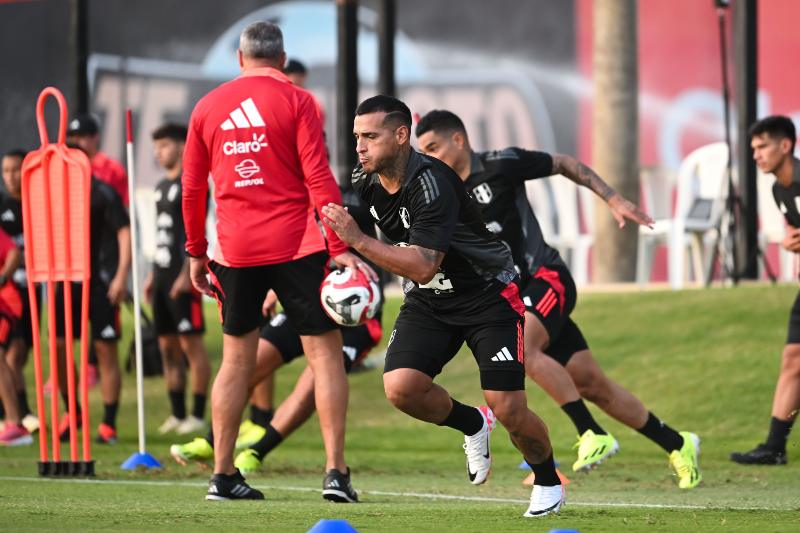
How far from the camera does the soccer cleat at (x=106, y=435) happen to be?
12875 mm

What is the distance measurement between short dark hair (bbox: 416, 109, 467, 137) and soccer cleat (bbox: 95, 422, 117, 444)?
451cm

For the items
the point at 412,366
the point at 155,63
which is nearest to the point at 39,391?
the point at 412,366

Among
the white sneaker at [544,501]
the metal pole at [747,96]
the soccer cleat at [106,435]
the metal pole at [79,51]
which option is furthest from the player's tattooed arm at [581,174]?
the metal pole at [747,96]

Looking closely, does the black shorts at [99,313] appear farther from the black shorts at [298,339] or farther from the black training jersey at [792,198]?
the black training jersey at [792,198]

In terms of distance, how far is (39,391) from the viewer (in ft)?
33.6

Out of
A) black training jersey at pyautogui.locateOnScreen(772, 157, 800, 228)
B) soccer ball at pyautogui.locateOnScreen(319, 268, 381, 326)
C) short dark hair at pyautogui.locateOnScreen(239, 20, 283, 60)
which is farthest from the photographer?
black training jersey at pyautogui.locateOnScreen(772, 157, 800, 228)

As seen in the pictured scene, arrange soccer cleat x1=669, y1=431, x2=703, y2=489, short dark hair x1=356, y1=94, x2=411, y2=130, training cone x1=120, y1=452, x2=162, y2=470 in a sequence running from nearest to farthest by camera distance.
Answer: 1. short dark hair x1=356, y1=94, x2=411, y2=130
2. soccer cleat x1=669, y1=431, x2=703, y2=489
3. training cone x1=120, y1=452, x2=162, y2=470

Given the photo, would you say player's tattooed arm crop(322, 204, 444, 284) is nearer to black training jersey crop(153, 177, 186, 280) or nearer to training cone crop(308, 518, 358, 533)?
training cone crop(308, 518, 358, 533)

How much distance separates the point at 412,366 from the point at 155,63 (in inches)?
790

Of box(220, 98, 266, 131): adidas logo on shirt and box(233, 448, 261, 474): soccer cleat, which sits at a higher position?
box(220, 98, 266, 131): adidas logo on shirt

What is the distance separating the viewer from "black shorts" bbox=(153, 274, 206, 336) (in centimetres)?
1303

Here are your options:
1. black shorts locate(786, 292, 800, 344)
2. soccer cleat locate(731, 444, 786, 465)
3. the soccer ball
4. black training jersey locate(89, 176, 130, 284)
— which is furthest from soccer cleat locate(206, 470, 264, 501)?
black training jersey locate(89, 176, 130, 284)

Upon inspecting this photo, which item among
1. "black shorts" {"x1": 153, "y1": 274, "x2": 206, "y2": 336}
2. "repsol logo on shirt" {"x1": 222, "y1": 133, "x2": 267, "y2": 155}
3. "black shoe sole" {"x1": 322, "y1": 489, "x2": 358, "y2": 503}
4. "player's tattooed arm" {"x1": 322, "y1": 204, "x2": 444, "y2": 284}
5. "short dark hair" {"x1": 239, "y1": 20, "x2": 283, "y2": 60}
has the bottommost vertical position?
"black shoe sole" {"x1": 322, "y1": 489, "x2": 358, "y2": 503}

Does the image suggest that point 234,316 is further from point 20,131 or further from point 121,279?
point 20,131
